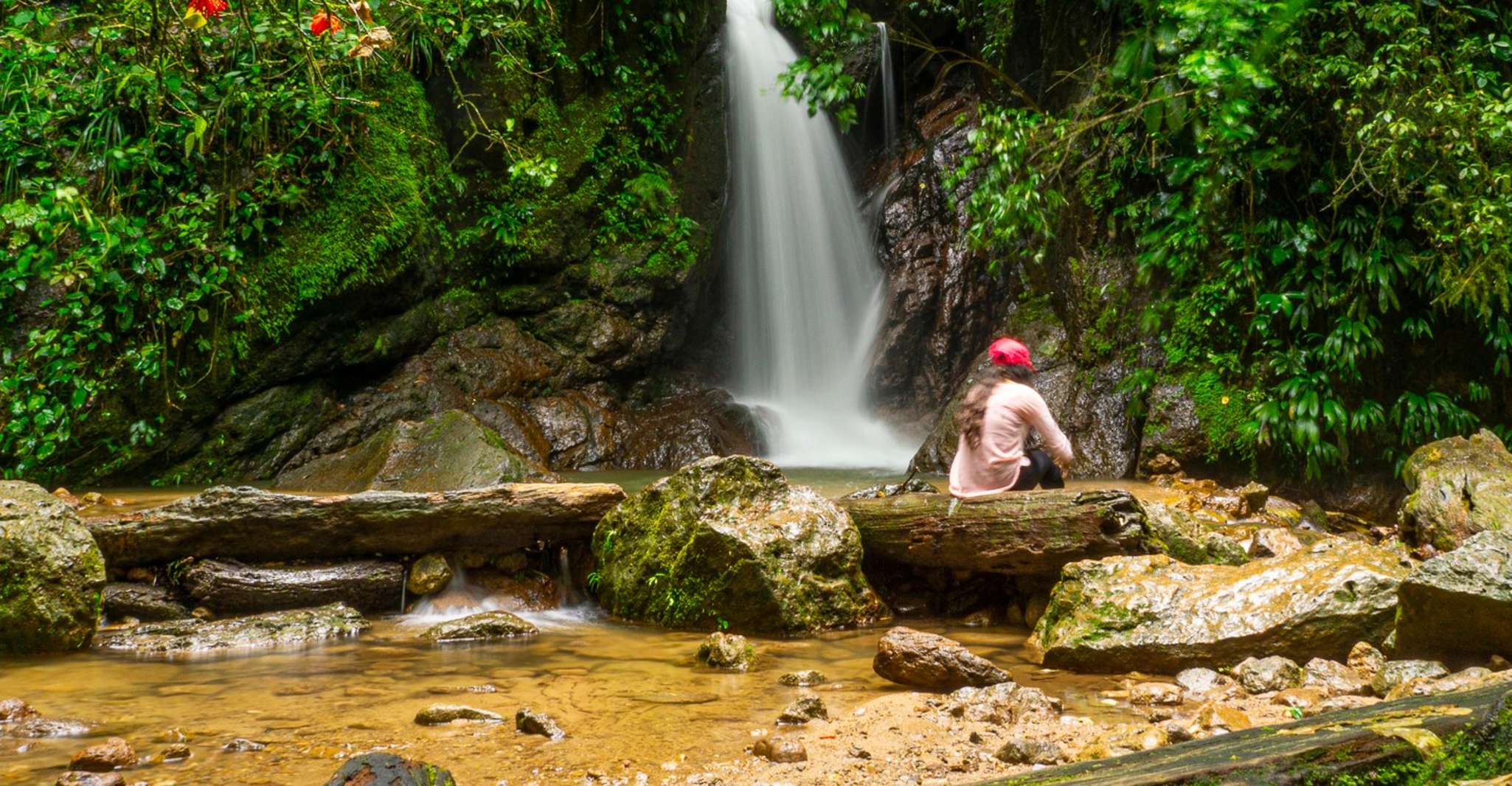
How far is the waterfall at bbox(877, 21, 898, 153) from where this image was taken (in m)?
14.6

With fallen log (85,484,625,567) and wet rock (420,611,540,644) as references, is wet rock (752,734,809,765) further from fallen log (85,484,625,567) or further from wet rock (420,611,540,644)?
fallen log (85,484,625,567)

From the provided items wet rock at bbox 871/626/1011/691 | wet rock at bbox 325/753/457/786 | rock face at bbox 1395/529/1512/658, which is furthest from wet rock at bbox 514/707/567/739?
rock face at bbox 1395/529/1512/658

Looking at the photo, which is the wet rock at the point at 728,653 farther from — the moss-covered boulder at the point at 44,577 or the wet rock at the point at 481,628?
the moss-covered boulder at the point at 44,577

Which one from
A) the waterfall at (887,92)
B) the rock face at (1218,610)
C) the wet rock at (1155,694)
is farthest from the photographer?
the waterfall at (887,92)

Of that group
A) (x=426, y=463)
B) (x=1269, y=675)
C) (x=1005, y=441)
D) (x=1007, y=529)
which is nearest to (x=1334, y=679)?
(x=1269, y=675)

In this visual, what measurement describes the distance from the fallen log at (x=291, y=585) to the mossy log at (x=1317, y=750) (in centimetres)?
499

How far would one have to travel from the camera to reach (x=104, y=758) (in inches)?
122

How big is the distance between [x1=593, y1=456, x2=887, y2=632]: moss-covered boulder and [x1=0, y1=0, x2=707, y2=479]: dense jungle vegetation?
3249mm

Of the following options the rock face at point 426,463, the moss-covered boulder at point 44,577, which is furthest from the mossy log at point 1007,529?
the moss-covered boulder at point 44,577

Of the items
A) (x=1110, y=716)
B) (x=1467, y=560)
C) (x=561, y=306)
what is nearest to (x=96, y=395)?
(x=561, y=306)

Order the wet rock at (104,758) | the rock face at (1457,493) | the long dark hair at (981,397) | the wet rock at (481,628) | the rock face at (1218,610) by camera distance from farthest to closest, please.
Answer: the long dark hair at (981,397) → the rock face at (1457,493) → the wet rock at (481,628) → the rock face at (1218,610) → the wet rock at (104,758)

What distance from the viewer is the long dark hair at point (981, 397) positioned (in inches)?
225

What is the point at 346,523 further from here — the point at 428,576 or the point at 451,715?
the point at 451,715

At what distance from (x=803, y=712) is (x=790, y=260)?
418 inches
